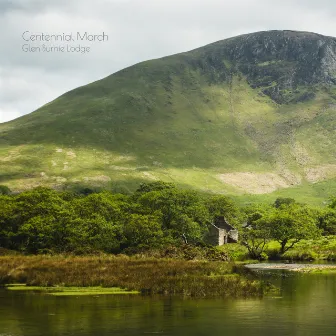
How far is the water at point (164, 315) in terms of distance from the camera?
33.9m

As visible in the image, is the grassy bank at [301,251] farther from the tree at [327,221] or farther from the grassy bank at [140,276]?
the grassy bank at [140,276]

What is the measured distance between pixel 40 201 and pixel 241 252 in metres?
42.7

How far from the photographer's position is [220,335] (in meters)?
32.5

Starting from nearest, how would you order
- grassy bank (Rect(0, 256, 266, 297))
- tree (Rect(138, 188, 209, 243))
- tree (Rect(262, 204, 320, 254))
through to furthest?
grassy bank (Rect(0, 256, 266, 297))
tree (Rect(138, 188, 209, 243))
tree (Rect(262, 204, 320, 254))

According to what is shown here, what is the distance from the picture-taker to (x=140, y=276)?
56.6 m

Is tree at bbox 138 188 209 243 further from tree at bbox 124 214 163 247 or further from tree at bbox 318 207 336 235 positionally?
tree at bbox 318 207 336 235

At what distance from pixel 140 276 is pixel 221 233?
86931mm

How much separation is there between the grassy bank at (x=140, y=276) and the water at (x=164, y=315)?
12.8ft

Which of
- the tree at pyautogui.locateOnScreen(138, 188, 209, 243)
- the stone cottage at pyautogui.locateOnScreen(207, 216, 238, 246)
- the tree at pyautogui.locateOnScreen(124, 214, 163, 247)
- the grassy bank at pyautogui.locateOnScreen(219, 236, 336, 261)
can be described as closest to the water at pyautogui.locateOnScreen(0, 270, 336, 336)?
the tree at pyautogui.locateOnScreen(124, 214, 163, 247)

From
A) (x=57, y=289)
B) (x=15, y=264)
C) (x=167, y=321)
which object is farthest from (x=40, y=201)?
(x=167, y=321)

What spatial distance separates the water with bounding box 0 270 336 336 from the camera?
111 ft

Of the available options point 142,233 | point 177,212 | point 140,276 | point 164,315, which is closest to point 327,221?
point 177,212

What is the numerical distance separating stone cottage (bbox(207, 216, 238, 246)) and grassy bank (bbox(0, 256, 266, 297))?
73491 millimetres

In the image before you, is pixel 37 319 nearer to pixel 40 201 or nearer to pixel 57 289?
pixel 57 289
